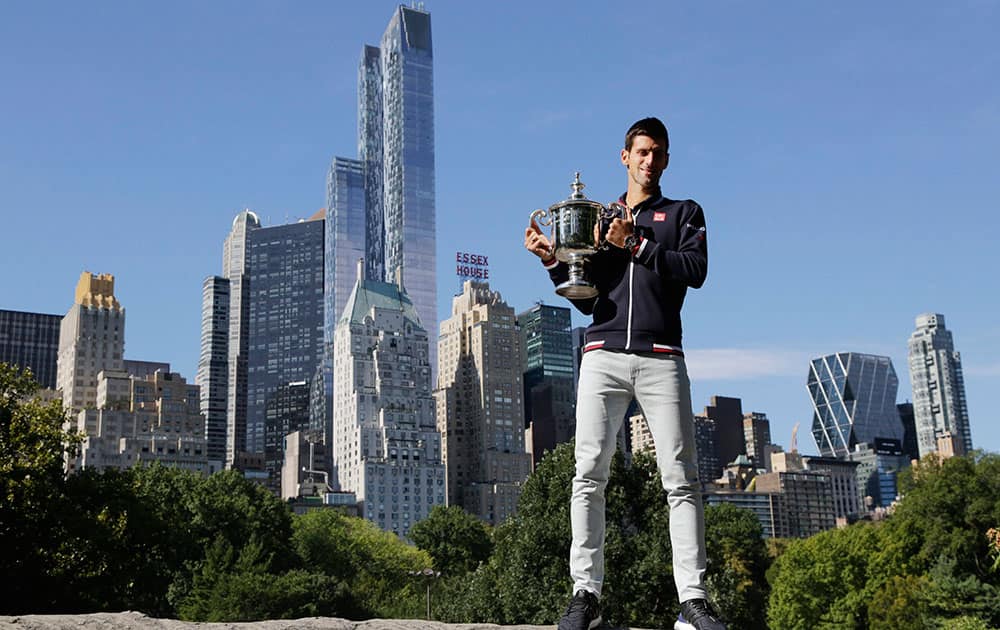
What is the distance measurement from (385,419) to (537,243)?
6981 inches

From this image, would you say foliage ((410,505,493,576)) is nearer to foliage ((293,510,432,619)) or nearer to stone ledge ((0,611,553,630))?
foliage ((293,510,432,619))

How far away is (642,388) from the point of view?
25.8ft

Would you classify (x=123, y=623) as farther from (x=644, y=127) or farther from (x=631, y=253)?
(x=644, y=127)

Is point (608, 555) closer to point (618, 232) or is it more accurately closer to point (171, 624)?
point (171, 624)

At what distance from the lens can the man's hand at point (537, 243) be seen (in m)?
8.31

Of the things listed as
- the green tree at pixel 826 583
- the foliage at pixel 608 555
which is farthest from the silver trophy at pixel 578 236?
the green tree at pixel 826 583

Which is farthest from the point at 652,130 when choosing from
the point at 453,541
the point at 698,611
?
the point at 453,541

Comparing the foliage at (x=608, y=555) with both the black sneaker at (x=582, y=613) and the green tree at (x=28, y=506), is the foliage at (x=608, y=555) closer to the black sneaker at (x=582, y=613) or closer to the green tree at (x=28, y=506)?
the green tree at (x=28, y=506)

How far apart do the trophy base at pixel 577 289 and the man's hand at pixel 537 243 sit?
0.35 meters

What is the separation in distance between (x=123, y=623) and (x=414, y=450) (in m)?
173

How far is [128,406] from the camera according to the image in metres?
192

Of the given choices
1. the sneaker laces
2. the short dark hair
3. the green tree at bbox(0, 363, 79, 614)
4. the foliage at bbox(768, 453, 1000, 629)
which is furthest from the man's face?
the foliage at bbox(768, 453, 1000, 629)

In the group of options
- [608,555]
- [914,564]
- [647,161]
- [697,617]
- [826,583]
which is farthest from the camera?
[826,583]

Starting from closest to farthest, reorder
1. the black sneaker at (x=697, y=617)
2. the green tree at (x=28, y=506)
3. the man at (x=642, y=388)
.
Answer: the black sneaker at (x=697, y=617)
the man at (x=642, y=388)
the green tree at (x=28, y=506)
